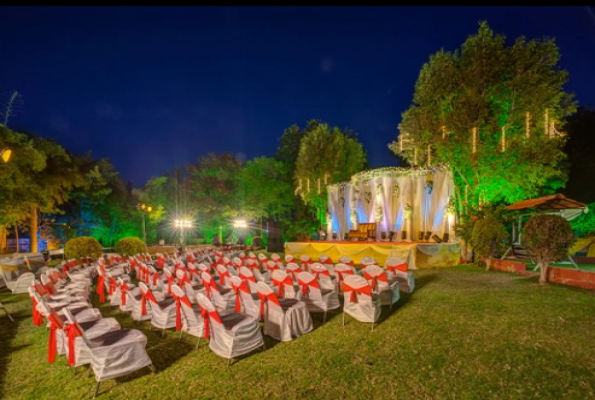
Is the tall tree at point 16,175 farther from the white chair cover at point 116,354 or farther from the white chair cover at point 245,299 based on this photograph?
the white chair cover at point 116,354

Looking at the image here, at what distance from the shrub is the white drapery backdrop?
4393 millimetres

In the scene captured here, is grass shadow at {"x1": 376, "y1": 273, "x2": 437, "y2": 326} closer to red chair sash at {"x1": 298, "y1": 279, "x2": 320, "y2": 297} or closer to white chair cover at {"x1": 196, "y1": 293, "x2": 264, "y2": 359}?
red chair sash at {"x1": 298, "y1": 279, "x2": 320, "y2": 297}

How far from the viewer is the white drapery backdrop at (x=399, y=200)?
1758 cm

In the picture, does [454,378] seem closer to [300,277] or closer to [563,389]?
[563,389]

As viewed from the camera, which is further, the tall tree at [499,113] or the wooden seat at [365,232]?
the wooden seat at [365,232]

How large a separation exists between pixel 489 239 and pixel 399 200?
816cm

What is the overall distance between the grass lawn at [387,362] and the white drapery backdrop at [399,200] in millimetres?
11371

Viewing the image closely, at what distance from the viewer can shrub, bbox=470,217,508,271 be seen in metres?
11.5

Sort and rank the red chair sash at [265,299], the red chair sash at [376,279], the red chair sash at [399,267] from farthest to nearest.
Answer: the red chair sash at [399,267] < the red chair sash at [376,279] < the red chair sash at [265,299]

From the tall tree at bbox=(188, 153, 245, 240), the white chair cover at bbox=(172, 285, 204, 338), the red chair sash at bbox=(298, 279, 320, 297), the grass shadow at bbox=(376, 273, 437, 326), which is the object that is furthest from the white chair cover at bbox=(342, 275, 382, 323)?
the tall tree at bbox=(188, 153, 245, 240)

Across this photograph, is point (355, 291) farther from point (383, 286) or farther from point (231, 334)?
point (231, 334)

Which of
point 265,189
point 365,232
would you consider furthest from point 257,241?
point 365,232

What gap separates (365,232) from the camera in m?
20.2

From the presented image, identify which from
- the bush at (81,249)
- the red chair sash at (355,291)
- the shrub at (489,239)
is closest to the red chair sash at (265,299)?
the red chair sash at (355,291)
